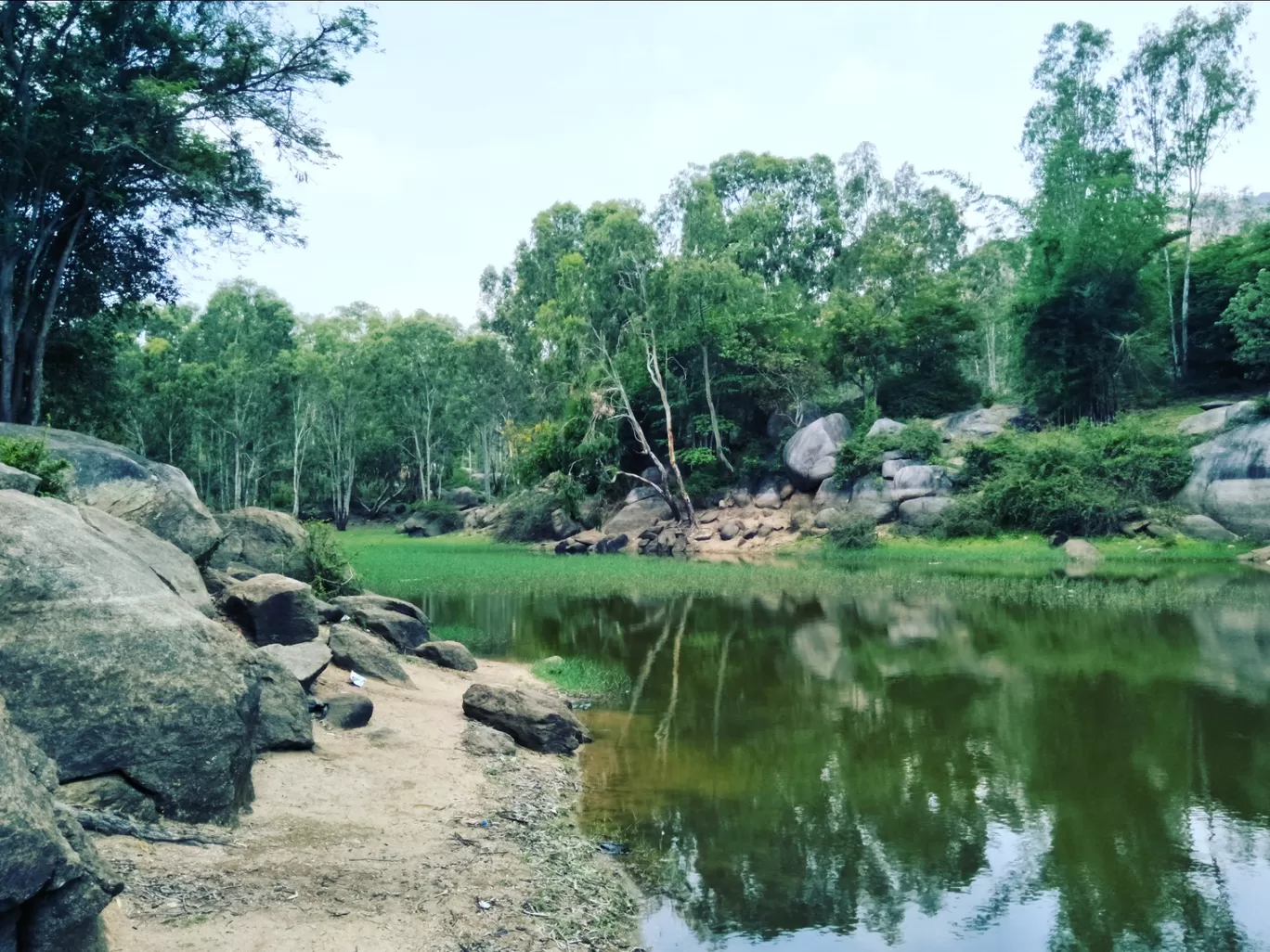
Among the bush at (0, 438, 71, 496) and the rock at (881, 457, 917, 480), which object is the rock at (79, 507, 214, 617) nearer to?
the bush at (0, 438, 71, 496)

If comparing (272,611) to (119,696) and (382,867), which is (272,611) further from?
(382,867)

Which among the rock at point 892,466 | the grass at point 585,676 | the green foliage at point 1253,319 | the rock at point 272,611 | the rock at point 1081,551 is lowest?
the grass at point 585,676

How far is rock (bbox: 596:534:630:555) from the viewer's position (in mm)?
39938

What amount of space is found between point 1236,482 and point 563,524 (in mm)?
28695

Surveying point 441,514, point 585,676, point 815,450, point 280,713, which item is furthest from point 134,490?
point 441,514

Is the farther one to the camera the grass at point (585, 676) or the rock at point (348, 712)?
the grass at point (585, 676)

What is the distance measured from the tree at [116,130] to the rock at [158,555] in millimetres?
9533

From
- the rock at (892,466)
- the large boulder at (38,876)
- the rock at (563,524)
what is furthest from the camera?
the rock at (563,524)

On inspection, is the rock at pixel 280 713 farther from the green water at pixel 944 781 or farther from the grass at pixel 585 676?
the grass at pixel 585 676

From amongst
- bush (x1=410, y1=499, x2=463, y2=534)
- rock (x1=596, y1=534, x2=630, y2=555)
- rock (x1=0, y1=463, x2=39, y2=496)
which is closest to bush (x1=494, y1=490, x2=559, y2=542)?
rock (x1=596, y1=534, x2=630, y2=555)

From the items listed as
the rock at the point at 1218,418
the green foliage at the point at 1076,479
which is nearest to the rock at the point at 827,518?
the green foliage at the point at 1076,479

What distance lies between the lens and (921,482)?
35531 mm

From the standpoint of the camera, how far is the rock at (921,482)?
35.3 metres

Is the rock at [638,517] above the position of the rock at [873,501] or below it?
below
